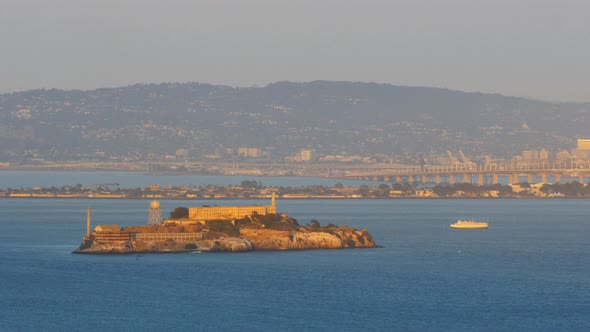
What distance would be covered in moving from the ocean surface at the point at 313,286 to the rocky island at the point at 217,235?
1252mm

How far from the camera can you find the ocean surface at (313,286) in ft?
119

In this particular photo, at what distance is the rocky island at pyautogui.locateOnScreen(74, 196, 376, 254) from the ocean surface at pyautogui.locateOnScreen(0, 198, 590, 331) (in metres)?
1.25

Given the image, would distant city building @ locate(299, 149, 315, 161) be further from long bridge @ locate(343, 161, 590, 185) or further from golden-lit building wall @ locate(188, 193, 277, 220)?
golden-lit building wall @ locate(188, 193, 277, 220)

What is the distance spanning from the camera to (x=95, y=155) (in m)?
200

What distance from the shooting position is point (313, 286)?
4275cm

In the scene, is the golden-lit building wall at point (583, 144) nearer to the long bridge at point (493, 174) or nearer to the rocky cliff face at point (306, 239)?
the long bridge at point (493, 174)

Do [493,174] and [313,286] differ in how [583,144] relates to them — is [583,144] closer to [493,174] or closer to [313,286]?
[493,174]

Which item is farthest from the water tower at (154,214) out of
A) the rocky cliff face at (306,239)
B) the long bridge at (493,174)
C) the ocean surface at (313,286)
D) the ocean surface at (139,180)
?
the ocean surface at (139,180)

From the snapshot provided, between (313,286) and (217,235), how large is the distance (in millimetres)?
12500

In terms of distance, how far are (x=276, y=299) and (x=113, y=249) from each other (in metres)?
13.7

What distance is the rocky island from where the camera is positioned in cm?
5300

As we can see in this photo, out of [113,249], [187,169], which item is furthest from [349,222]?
[187,169]

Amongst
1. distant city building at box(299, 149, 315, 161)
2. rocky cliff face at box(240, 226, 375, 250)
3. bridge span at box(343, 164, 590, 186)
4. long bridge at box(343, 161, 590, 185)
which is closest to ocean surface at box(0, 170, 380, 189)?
bridge span at box(343, 164, 590, 186)

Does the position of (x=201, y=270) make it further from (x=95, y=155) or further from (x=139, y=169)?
(x=95, y=155)
